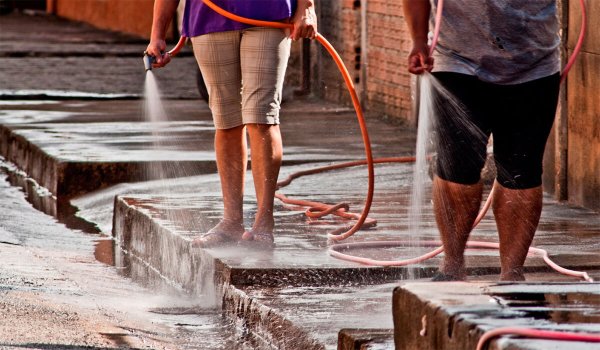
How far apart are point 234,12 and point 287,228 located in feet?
4.51

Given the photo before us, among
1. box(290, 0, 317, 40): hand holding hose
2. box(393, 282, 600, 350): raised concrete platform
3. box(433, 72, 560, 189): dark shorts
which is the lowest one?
box(393, 282, 600, 350): raised concrete platform

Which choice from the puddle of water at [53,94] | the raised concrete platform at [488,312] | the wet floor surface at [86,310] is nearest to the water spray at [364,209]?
the wet floor surface at [86,310]

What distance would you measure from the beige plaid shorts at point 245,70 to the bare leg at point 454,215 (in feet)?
3.86

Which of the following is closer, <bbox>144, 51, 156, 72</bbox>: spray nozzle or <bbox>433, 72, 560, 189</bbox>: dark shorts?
<bbox>433, 72, 560, 189</bbox>: dark shorts

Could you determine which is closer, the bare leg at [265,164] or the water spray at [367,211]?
the water spray at [367,211]

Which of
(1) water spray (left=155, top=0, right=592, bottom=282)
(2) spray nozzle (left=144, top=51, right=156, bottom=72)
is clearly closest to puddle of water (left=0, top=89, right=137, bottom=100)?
(1) water spray (left=155, top=0, right=592, bottom=282)

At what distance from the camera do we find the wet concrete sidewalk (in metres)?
4.79

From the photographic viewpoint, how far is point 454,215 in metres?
6.16

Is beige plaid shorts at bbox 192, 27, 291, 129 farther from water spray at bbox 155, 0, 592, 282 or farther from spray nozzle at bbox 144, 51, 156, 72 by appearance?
spray nozzle at bbox 144, 51, 156, 72

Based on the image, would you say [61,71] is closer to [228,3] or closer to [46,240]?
[46,240]

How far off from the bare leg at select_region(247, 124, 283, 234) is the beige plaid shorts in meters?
0.06

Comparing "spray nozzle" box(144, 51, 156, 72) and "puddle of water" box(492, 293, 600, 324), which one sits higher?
"spray nozzle" box(144, 51, 156, 72)

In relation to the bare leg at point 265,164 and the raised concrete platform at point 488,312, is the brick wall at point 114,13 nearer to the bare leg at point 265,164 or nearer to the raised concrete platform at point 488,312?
the bare leg at point 265,164

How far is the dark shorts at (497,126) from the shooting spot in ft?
19.8
